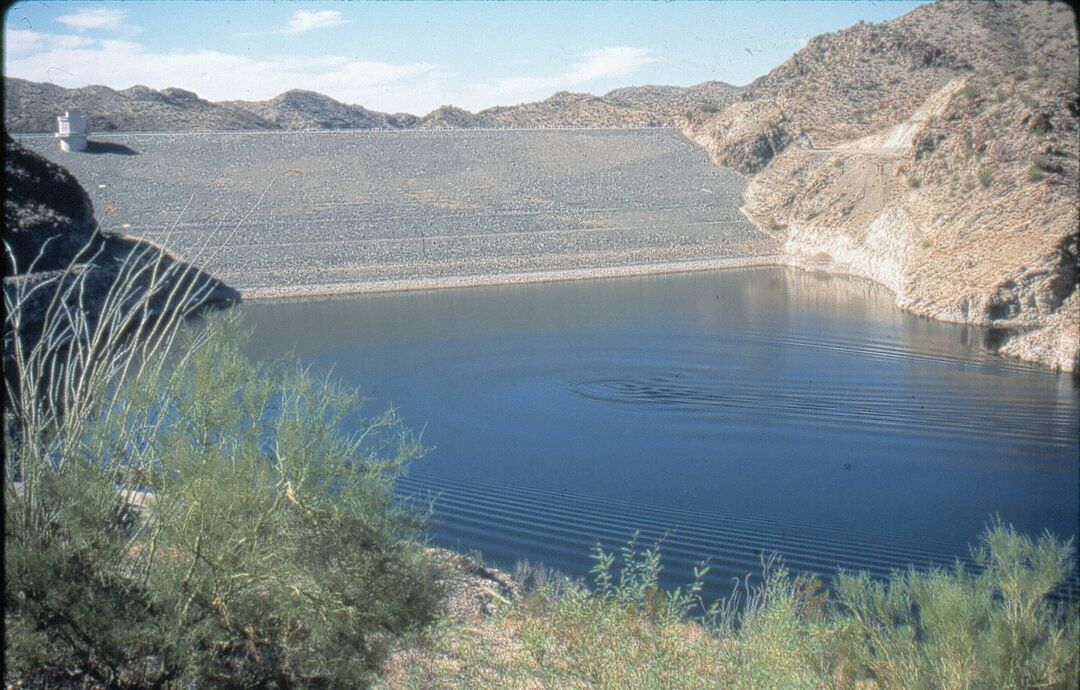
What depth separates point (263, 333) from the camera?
22.0 metres

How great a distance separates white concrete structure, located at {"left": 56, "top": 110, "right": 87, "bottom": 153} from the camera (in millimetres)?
34625

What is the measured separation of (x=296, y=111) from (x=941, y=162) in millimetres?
59426

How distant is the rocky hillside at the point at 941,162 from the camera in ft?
70.4

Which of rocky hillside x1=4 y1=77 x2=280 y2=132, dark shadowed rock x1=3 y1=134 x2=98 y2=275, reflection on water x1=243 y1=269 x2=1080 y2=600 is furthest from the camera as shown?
rocky hillside x1=4 y1=77 x2=280 y2=132

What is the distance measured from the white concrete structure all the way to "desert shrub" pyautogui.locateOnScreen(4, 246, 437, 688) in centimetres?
3304

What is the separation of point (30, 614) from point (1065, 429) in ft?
40.3

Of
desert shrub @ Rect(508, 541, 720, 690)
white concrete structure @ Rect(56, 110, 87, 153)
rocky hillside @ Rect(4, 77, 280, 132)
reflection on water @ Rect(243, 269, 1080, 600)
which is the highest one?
→ rocky hillside @ Rect(4, 77, 280, 132)

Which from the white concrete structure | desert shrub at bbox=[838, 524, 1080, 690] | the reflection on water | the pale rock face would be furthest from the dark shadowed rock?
the pale rock face

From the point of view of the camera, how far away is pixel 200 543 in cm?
470

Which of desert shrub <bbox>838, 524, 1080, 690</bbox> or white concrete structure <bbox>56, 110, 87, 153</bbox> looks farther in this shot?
white concrete structure <bbox>56, 110, 87, 153</bbox>

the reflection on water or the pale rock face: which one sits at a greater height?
the pale rock face

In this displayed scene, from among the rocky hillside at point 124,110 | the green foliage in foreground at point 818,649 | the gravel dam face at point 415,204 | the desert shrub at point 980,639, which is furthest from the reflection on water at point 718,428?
the rocky hillside at point 124,110

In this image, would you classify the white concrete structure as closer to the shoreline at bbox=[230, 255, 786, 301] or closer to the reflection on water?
the shoreline at bbox=[230, 255, 786, 301]

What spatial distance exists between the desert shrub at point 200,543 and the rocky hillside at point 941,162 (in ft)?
49.6
